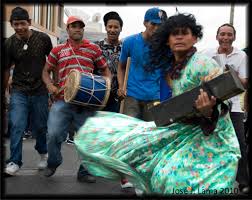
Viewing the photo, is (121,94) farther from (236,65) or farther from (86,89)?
(236,65)

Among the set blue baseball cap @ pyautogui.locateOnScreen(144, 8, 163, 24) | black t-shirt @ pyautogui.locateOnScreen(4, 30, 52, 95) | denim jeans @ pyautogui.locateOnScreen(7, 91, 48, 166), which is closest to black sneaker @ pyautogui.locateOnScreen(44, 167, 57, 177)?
denim jeans @ pyautogui.locateOnScreen(7, 91, 48, 166)

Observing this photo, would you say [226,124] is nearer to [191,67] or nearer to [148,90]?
[191,67]

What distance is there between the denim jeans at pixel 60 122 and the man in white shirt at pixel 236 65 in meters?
1.58

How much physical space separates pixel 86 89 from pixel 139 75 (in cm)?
60

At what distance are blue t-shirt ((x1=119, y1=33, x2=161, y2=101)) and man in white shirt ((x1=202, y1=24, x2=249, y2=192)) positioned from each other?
79 centimetres

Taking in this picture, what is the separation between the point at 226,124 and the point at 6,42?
353 centimetres

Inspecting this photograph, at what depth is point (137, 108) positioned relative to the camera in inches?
212

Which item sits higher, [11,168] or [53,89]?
[53,89]

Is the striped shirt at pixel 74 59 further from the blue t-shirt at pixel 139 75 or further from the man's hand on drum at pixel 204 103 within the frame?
the man's hand on drum at pixel 204 103

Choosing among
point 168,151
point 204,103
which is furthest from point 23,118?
point 204,103

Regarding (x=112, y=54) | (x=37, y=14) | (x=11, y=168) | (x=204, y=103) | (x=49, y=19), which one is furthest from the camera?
(x=49, y=19)

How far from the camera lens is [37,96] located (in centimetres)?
611

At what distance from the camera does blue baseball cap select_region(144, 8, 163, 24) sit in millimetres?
5102

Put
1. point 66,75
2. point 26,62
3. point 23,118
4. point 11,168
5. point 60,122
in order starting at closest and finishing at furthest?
point 60,122
point 66,75
point 11,168
point 23,118
point 26,62
